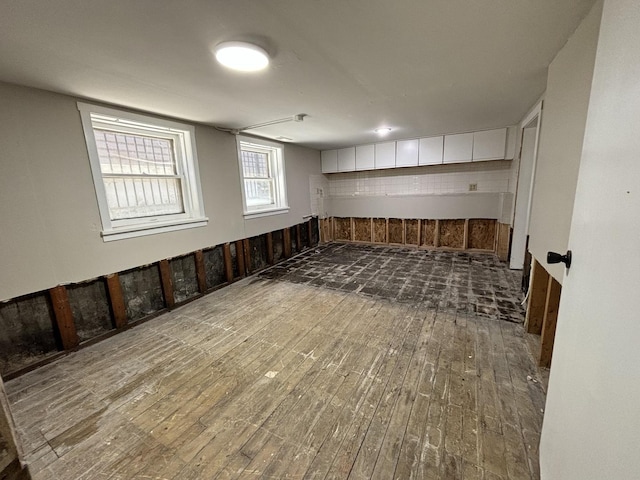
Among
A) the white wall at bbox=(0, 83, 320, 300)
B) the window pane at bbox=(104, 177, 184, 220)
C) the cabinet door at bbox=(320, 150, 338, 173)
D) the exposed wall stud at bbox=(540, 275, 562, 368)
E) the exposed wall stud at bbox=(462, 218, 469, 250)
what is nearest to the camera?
the exposed wall stud at bbox=(540, 275, 562, 368)

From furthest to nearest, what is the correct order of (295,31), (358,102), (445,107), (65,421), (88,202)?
1. (445,107)
2. (358,102)
3. (88,202)
4. (65,421)
5. (295,31)

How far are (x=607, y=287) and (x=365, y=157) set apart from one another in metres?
5.31

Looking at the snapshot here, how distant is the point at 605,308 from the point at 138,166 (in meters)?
3.77

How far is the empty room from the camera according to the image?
32.8 inches

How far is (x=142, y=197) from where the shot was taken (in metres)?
3.01

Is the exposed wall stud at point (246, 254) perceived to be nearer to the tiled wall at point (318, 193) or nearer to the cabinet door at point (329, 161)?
the tiled wall at point (318, 193)

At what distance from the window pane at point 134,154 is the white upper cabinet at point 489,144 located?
4.89m

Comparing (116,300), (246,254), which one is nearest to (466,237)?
(246,254)

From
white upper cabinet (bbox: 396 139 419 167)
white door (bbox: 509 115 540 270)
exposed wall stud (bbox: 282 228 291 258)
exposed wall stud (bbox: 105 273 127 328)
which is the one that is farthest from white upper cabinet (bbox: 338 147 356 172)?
exposed wall stud (bbox: 105 273 127 328)

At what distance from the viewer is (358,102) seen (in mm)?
2791

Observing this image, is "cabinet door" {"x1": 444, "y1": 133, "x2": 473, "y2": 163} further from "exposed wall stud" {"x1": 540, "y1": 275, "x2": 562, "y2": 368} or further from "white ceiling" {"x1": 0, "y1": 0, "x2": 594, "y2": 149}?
"exposed wall stud" {"x1": 540, "y1": 275, "x2": 562, "y2": 368}

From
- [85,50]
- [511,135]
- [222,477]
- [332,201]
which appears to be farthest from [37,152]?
[511,135]

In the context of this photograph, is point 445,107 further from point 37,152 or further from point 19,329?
point 19,329

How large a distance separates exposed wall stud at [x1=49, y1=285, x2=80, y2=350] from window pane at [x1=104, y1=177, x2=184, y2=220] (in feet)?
2.73
